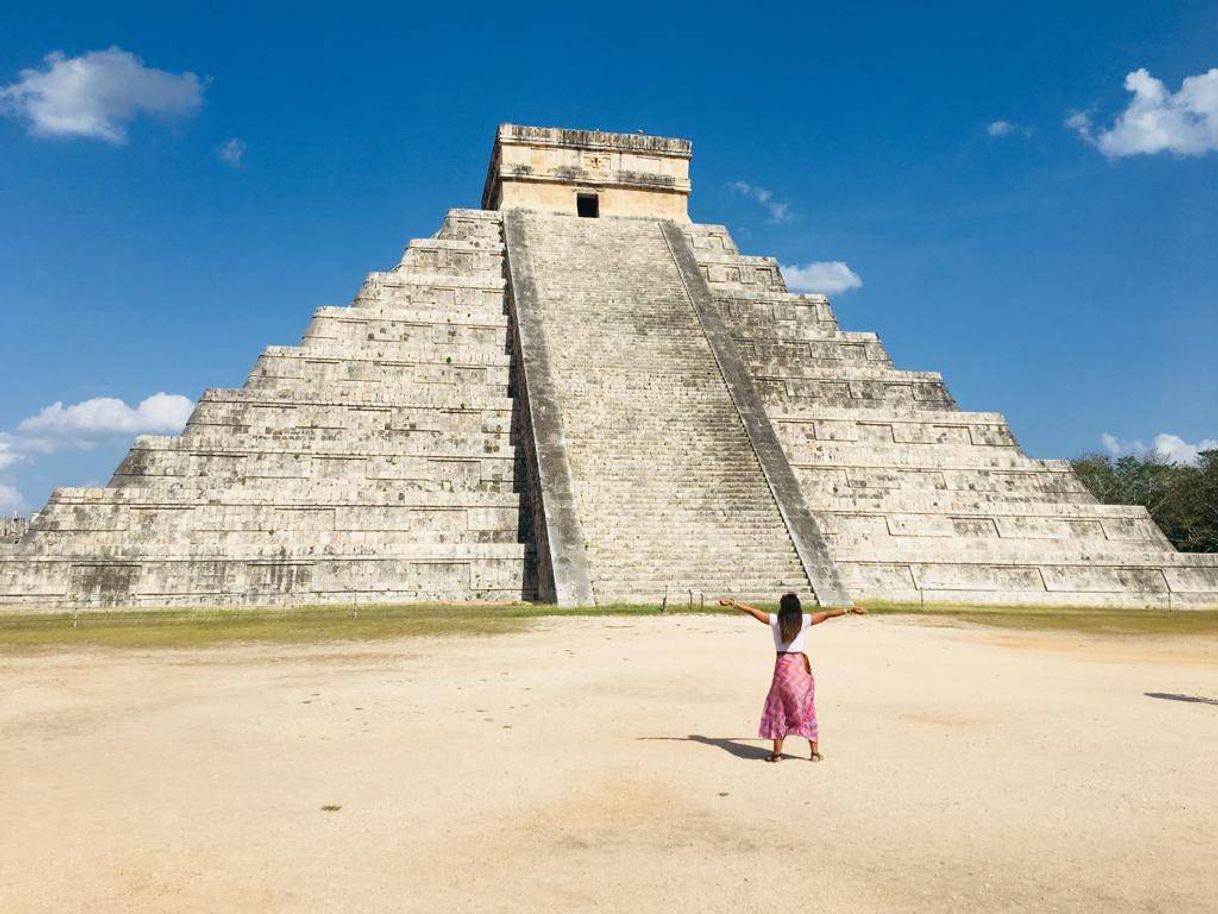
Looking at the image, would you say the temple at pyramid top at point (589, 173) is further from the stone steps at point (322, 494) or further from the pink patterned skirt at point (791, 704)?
the pink patterned skirt at point (791, 704)

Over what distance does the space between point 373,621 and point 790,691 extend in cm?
998

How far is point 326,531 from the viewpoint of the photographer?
18.5 meters

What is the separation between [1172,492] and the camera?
3688cm

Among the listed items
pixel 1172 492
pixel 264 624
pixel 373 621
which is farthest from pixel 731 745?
pixel 1172 492

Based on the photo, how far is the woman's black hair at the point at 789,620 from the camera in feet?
21.4

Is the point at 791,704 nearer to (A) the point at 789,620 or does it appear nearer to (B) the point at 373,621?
(A) the point at 789,620

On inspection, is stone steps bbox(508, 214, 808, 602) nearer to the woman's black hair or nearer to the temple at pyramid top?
the temple at pyramid top

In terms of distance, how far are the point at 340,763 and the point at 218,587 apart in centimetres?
1255

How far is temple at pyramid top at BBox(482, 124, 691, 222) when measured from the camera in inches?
1166

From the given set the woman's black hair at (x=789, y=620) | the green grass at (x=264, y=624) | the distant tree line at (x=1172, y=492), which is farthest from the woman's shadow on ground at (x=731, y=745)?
the distant tree line at (x=1172, y=492)

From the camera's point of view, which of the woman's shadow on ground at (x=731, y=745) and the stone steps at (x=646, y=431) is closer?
the woman's shadow on ground at (x=731, y=745)

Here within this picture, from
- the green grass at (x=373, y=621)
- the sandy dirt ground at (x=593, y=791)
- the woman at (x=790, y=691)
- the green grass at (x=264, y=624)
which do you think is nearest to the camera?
the sandy dirt ground at (x=593, y=791)

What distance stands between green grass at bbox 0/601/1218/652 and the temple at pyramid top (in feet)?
54.4

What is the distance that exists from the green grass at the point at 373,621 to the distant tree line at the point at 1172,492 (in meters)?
17.1
